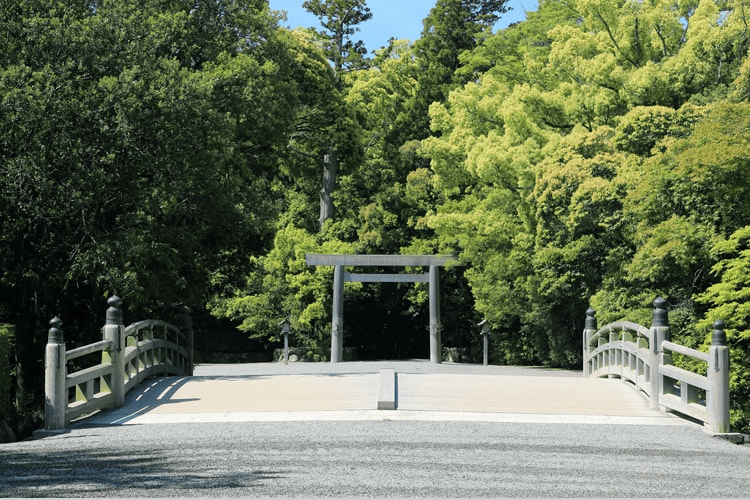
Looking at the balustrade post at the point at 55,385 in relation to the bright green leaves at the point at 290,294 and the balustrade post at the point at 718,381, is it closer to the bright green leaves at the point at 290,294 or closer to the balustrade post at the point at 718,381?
the balustrade post at the point at 718,381

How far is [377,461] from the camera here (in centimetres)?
950

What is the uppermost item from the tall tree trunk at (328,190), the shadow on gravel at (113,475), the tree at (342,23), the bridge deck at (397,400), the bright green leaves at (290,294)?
the tree at (342,23)

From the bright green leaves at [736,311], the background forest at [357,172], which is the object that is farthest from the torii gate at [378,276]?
the bright green leaves at [736,311]

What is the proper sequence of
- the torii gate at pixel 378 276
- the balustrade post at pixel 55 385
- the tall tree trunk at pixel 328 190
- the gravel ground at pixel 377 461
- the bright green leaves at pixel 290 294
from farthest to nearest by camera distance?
1. the tall tree trunk at pixel 328 190
2. the bright green leaves at pixel 290 294
3. the torii gate at pixel 378 276
4. the balustrade post at pixel 55 385
5. the gravel ground at pixel 377 461

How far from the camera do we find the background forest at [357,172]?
848 inches

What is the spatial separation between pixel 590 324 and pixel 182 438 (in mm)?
12435

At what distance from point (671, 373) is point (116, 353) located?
6.75 m

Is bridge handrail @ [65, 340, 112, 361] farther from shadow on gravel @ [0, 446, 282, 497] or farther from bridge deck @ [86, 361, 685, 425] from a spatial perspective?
shadow on gravel @ [0, 446, 282, 497]

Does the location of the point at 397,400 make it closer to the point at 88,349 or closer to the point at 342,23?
the point at 88,349

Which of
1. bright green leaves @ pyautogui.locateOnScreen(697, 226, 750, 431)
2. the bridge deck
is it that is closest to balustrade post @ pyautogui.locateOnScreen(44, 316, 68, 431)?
the bridge deck

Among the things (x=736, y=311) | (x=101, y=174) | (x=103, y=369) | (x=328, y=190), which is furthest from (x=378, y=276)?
(x=103, y=369)

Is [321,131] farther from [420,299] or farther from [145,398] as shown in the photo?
[145,398]

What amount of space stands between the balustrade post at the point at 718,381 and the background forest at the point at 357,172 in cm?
798

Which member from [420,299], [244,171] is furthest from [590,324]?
[420,299]
